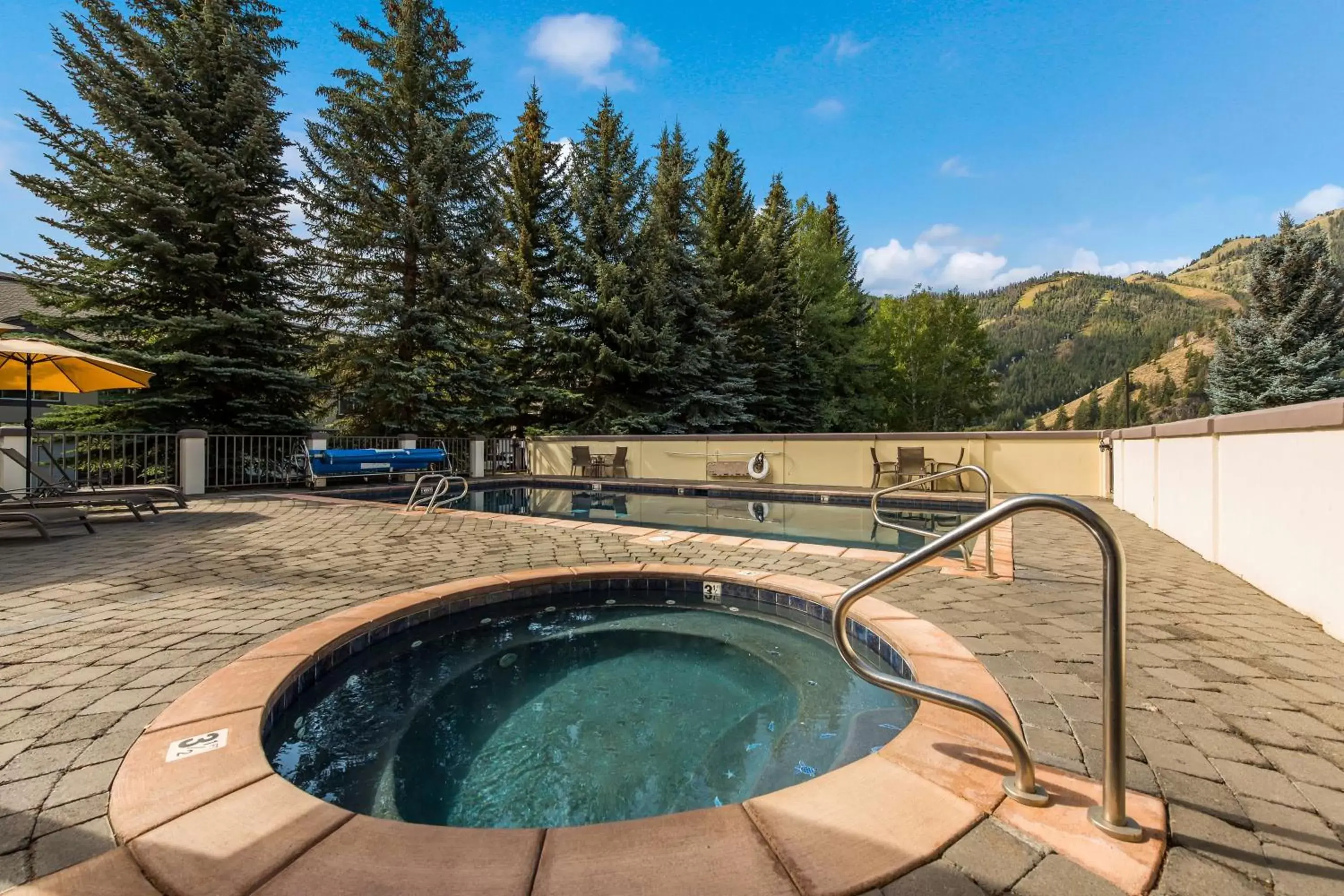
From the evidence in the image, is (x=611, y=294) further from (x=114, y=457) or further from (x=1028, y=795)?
(x=1028, y=795)

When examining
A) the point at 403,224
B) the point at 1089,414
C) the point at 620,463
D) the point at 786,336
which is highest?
the point at 403,224

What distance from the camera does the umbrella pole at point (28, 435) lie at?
259 inches

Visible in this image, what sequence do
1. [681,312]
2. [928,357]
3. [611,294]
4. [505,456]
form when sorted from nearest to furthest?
[505,456] → [611,294] → [681,312] → [928,357]

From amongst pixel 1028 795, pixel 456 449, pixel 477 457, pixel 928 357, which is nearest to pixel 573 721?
pixel 1028 795

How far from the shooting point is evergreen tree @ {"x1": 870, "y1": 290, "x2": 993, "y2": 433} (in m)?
27.7

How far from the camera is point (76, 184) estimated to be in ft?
33.5

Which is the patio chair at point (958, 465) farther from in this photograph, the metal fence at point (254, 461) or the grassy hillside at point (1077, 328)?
the grassy hillside at point (1077, 328)

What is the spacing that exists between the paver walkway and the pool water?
596 millimetres

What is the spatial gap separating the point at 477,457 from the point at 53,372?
25.9 feet

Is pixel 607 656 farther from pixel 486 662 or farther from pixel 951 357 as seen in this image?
pixel 951 357

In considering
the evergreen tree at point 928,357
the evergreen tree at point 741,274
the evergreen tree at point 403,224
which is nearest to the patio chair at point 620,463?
the evergreen tree at point 403,224

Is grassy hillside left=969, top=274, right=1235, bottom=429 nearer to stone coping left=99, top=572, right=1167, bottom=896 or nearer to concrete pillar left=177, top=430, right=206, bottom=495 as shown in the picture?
concrete pillar left=177, top=430, right=206, bottom=495

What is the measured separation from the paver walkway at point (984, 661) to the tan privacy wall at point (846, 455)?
4.92m

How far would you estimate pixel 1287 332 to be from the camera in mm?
18781
